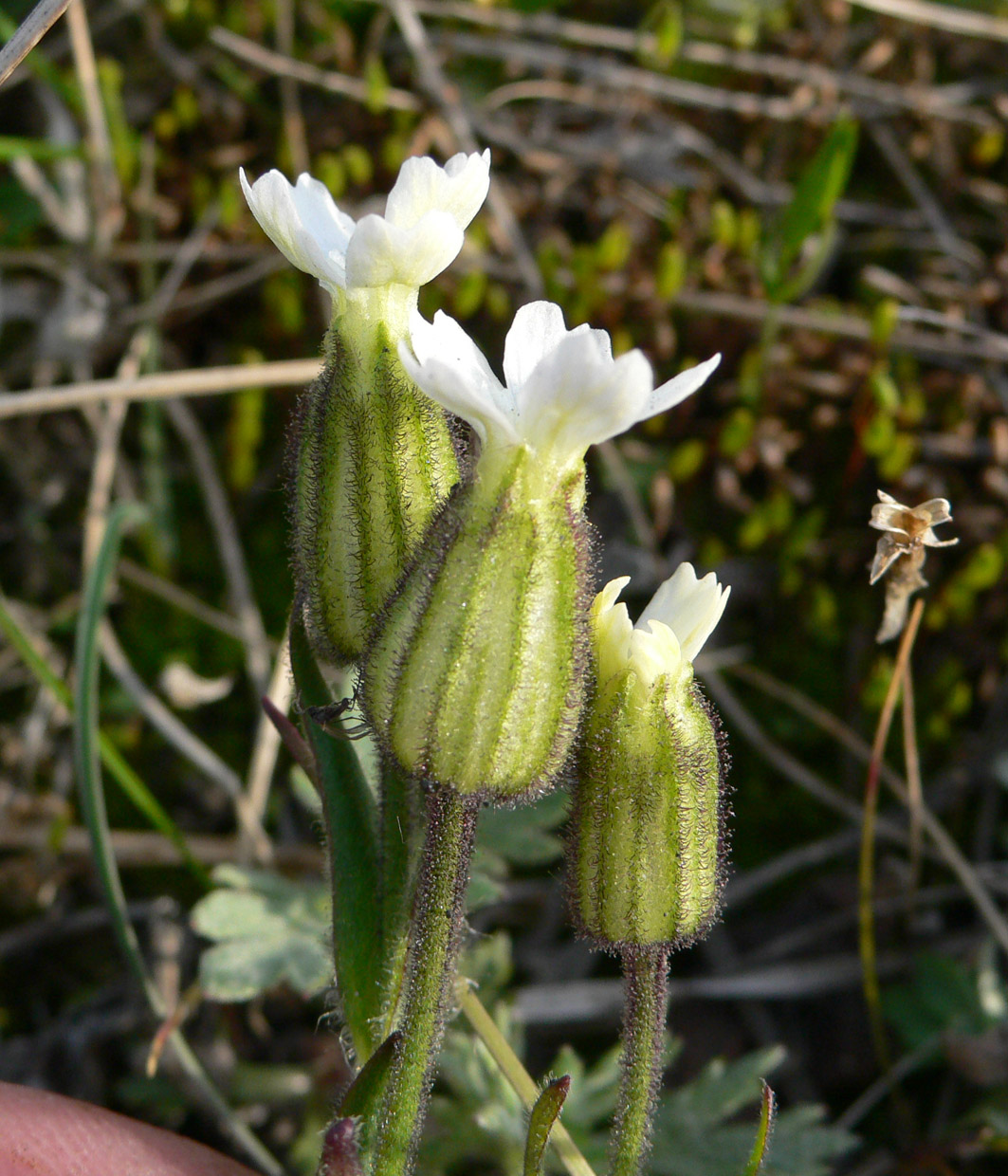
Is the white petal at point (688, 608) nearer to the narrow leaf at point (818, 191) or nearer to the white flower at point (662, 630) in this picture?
the white flower at point (662, 630)

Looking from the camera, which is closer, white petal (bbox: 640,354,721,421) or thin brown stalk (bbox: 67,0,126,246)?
white petal (bbox: 640,354,721,421)

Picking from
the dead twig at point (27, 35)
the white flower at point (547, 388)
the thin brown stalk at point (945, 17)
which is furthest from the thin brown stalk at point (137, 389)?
the thin brown stalk at point (945, 17)

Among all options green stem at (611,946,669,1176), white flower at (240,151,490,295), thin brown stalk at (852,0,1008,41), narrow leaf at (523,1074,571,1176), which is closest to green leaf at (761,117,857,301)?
thin brown stalk at (852,0,1008,41)

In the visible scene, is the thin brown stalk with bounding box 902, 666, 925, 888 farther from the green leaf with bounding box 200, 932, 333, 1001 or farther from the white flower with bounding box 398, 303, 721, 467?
the green leaf with bounding box 200, 932, 333, 1001

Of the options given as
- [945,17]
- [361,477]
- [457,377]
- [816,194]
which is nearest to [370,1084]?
[361,477]

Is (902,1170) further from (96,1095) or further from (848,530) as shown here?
(96,1095)

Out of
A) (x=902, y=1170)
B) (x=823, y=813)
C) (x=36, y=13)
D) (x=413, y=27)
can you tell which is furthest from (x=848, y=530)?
(x=36, y=13)
